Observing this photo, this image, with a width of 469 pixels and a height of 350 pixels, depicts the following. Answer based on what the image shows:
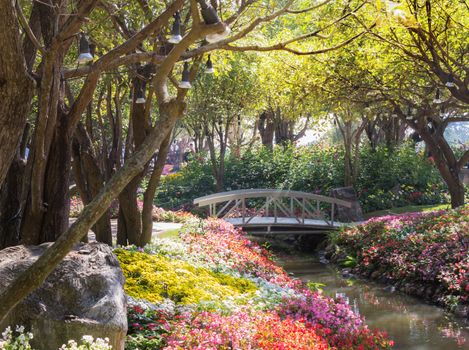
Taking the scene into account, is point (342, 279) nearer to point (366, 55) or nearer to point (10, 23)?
point (366, 55)

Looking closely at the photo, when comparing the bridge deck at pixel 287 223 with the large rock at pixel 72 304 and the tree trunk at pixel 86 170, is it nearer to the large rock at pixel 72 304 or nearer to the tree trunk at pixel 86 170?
the tree trunk at pixel 86 170

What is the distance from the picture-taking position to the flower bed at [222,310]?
640 cm

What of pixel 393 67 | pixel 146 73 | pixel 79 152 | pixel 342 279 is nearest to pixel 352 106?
pixel 393 67

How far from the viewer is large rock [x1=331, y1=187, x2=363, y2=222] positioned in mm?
25359

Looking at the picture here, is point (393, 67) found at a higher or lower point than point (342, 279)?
higher

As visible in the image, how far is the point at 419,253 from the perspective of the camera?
16281 mm

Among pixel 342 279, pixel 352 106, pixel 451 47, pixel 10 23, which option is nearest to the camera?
pixel 10 23

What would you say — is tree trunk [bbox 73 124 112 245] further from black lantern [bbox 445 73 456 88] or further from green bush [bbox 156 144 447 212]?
green bush [bbox 156 144 447 212]

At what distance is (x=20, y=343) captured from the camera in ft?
15.8

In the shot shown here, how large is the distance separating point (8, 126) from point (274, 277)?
7.57 meters

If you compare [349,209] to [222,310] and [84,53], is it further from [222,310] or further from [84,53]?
[84,53]

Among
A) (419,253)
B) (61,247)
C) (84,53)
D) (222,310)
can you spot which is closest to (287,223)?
(419,253)

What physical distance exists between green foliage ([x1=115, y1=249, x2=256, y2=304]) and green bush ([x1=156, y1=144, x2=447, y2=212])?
18.2 metres

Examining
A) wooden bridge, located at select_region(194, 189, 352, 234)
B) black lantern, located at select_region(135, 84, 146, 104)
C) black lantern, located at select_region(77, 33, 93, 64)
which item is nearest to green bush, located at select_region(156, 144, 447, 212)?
wooden bridge, located at select_region(194, 189, 352, 234)
